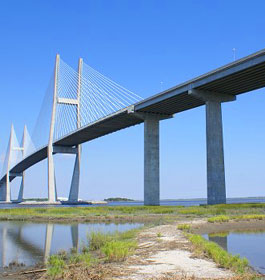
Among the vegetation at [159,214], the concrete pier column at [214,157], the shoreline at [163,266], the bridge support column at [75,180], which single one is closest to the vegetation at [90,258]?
the shoreline at [163,266]

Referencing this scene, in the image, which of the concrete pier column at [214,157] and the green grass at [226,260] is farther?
the concrete pier column at [214,157]

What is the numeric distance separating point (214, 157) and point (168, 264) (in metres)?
35.4

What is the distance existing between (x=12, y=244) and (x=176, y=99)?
120 feet

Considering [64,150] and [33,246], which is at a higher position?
[64,150]

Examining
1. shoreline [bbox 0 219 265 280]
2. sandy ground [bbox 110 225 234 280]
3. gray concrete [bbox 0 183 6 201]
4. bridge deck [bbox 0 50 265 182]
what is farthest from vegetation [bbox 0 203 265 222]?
gray concrete [bbox 0 183 6 201]

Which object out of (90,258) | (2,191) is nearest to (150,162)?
(90,258)

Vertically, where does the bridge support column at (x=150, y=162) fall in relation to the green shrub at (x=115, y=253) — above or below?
above

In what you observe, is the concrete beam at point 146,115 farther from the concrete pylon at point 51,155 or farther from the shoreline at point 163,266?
the shoreline at point 163,266

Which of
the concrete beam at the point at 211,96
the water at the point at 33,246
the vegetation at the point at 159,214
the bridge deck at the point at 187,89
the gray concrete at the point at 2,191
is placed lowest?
the water at the point at 33,246

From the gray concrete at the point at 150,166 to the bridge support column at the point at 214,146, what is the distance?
12765 millimetres

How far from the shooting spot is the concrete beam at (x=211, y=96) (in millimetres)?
45375

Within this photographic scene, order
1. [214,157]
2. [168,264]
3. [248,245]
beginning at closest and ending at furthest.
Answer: [168,264] → [248,245] → [214,157]

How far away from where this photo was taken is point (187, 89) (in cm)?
4634

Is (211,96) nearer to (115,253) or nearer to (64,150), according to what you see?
(115,253)
